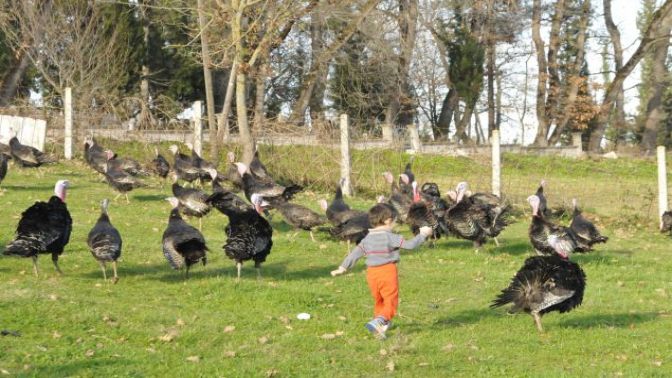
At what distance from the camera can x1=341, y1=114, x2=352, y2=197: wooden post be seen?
2589 centimetres

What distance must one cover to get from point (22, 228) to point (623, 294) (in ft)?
28.0

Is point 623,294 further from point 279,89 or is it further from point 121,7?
point 279,89

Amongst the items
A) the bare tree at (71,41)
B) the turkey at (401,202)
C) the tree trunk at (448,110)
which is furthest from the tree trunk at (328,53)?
the tree trunk at (448,110)

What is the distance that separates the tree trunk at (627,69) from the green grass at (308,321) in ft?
94.6

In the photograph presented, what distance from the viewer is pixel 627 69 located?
158 feet

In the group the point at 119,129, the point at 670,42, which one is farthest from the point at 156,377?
the point at 670,42

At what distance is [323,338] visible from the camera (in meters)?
10.7

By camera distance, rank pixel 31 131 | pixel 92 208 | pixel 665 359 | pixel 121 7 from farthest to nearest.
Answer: pixel 121 7
pixel 31 131
pixel 92 208
pixel 665 359

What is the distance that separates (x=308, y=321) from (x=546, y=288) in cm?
283

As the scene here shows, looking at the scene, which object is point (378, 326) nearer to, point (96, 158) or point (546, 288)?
point (546, 288)

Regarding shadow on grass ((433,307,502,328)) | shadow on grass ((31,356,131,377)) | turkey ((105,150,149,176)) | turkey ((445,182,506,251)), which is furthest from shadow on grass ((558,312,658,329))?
turkey ((105,150,149,176))

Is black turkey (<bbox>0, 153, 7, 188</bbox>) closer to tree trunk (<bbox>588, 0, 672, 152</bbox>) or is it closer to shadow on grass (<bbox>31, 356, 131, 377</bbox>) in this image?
shadow on grass (<bbox>31, 356, 131, 377</bbox>)

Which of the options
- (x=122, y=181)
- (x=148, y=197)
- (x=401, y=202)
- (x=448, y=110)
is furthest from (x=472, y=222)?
(x=448, y=110)

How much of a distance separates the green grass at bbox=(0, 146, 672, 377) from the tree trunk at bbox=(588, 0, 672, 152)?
Result: 94.6 feet
